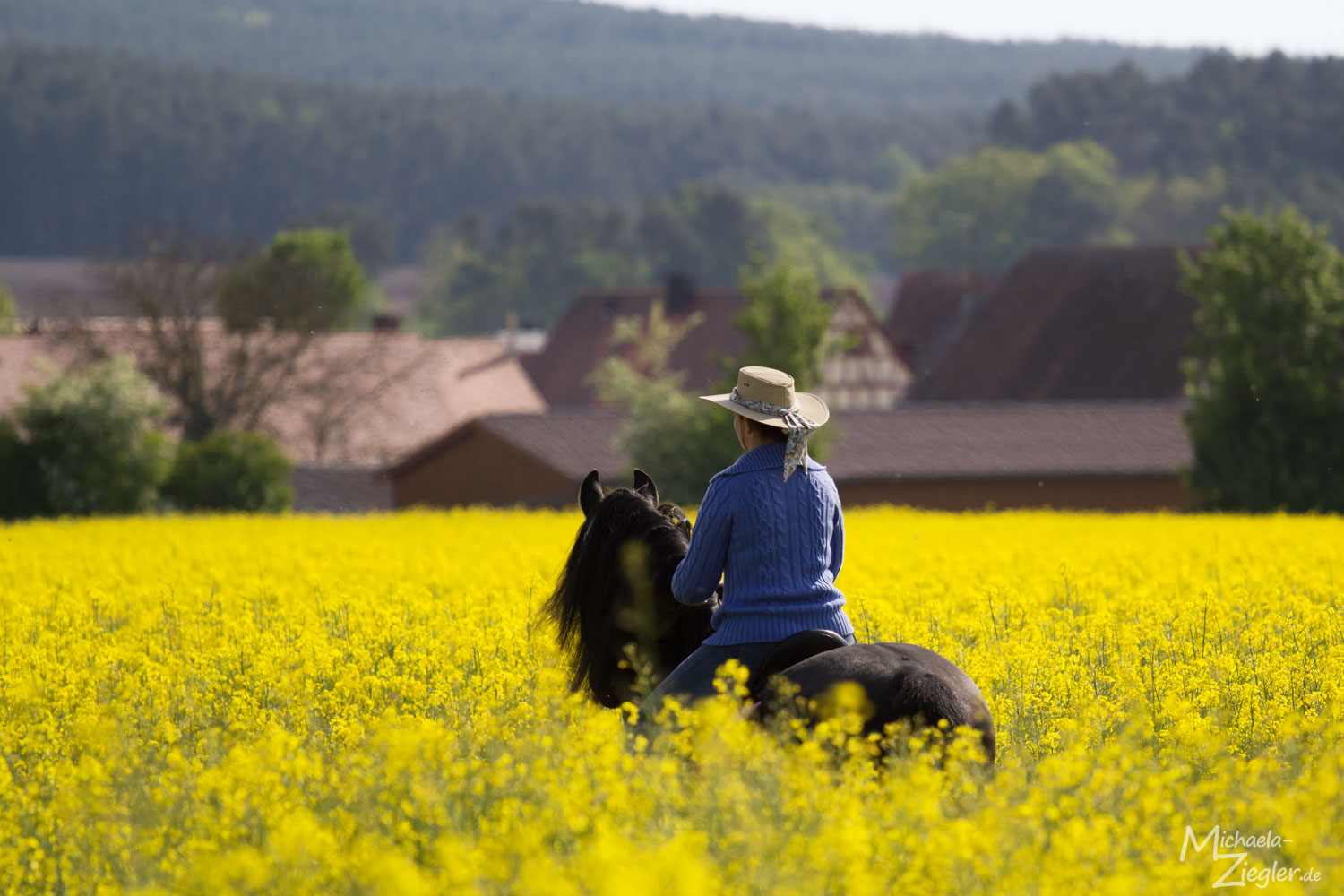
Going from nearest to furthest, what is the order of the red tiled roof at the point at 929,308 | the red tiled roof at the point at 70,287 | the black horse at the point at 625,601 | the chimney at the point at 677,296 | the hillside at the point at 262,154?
the black horse at the point at 625,601
the red tiled roof at the point at 70,287
the red tiled roof at the point at 929,308
the chimney at the point at 677,296
the hillside at the point at 262,154

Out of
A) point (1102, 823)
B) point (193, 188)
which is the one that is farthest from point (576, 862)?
point (193, 188)

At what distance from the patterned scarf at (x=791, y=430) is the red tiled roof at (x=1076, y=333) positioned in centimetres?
4319

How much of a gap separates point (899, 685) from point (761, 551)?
28.0 inches

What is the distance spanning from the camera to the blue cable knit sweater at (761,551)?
5938 mm

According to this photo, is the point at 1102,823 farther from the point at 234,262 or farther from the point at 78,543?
the point at 234,262

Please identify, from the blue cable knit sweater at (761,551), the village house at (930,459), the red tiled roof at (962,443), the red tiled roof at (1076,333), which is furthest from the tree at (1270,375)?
the blue cable knit sweater at (761,551)

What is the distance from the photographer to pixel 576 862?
452cm

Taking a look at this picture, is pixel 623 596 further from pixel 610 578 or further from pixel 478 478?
pixel 478 478

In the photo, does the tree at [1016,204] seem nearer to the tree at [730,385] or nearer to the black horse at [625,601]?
the tree at [730,385]

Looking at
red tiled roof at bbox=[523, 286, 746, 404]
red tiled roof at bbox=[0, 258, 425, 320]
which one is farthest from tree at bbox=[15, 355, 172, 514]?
red tiled roof at bbox=[523, 286, 746, 404]

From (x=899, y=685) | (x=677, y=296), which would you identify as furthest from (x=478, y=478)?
(x=677, y=296)

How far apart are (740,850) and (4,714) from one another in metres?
4.37

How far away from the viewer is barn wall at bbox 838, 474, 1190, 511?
114 feet

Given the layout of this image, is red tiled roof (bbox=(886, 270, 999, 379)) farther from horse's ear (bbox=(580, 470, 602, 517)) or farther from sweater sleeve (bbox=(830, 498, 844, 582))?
sweater sleeve (bbox=(830, 498, 844, 582))
